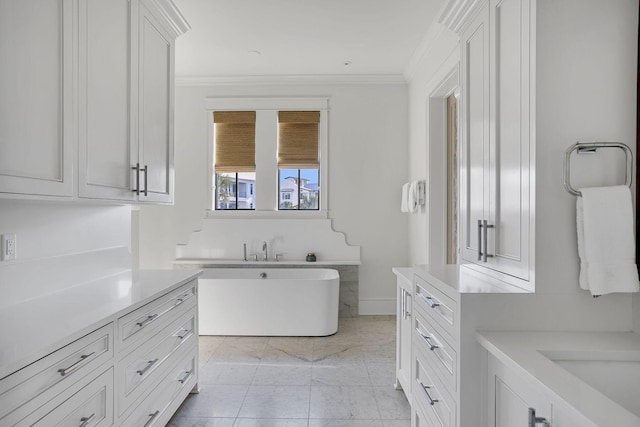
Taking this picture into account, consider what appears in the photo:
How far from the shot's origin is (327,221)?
4.86 metres

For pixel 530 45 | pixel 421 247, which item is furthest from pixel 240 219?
pixel 530 45

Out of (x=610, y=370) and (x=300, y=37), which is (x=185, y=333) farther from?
(x=300, y=37)

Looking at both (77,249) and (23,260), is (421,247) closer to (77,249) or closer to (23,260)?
(77,249)

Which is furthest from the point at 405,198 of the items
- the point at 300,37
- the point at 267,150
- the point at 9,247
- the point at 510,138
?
the point at 9,247

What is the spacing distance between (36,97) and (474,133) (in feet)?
6.10

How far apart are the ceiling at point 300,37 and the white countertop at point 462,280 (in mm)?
2183

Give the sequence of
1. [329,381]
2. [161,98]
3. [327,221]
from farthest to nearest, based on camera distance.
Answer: [327,221], [329,381], [161,98]

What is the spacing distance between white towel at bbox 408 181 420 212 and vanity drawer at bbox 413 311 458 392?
6.95ft

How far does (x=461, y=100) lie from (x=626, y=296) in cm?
118

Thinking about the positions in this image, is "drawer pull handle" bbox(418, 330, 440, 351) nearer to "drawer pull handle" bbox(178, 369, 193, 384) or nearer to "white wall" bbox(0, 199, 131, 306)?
"drawer pull handle" bbox(178, 369, 193, 384)

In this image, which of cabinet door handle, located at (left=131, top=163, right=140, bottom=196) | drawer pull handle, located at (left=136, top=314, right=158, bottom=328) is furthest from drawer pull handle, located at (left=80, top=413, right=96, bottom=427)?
cabinet door handle, located at (left=131, top=163, right=140, bottom=196)

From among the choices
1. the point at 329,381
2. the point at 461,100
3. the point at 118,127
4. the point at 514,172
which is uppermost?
the point at 461,100

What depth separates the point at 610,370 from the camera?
1.22 metres

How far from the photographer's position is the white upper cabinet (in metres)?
1.47
